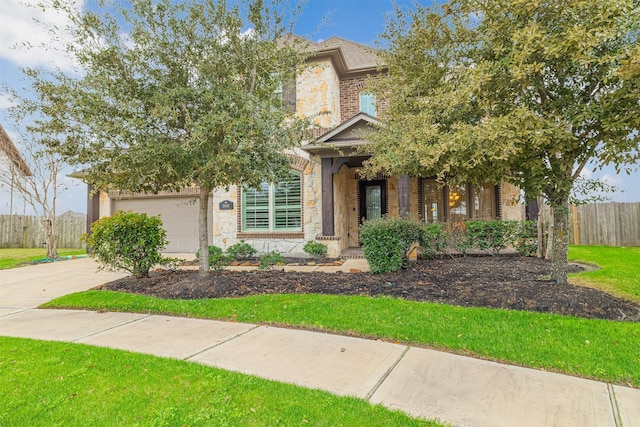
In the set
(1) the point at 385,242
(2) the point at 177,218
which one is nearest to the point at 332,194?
(1) the point at 385,242

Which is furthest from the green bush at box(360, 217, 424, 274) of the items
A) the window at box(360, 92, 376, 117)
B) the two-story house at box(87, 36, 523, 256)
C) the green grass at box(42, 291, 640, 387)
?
the window at box(360, 92, 376, 117)

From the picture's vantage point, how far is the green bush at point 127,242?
668 centimetres

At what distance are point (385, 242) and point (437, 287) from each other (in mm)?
1357

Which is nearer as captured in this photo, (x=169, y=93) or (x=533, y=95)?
(x=533, y=95)

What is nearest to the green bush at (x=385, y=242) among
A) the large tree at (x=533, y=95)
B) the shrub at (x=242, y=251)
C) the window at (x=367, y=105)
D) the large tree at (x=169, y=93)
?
the large tree at (x=533, y=95)

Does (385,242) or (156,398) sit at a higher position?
(385,242)

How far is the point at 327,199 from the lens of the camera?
1059cm

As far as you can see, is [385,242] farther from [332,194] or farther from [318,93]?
[318,93]

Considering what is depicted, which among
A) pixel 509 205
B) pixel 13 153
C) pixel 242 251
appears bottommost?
pixel 242 251

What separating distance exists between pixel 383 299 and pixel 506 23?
4.15 meters

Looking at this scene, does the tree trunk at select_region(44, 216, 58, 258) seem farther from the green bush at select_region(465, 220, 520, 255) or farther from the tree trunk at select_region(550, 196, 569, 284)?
the tree trunk at select_region(550, 196, 569, 284)

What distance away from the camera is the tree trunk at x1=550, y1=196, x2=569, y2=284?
524 cm

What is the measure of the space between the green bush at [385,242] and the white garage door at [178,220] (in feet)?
28.7

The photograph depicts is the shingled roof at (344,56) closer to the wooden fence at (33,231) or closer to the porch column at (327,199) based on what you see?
the porch column at (327,199)
